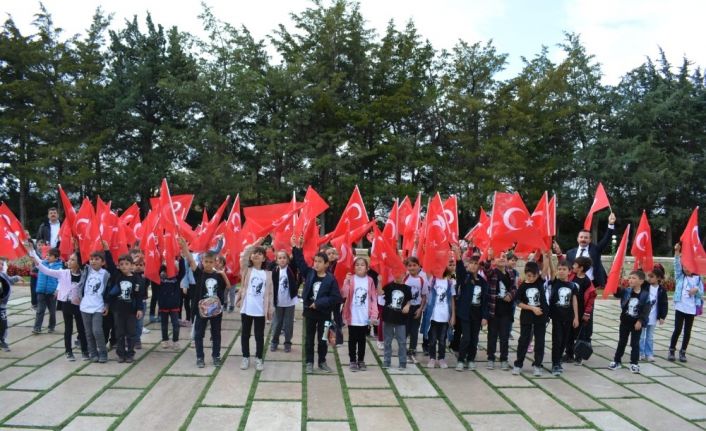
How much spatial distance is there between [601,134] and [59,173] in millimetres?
31595

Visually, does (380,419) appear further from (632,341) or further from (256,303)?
(632,341)

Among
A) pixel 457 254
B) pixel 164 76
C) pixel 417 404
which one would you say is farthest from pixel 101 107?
pixel 417 404

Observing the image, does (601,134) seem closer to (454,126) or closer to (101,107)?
(454,126)

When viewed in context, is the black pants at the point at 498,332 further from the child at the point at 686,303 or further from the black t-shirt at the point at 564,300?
the child at the point at 686,303

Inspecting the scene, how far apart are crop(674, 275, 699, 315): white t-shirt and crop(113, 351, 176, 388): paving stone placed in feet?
26.5

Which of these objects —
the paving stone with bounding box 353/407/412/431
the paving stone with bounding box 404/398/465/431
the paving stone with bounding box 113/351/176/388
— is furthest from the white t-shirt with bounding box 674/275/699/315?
the paving stone with bounding box 113/351/176/388

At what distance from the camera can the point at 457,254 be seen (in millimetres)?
8492

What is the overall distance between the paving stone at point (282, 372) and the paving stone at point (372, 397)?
0.88 meters

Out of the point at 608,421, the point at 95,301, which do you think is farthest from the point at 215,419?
the point at 608,421

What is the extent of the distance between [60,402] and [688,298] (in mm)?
9044

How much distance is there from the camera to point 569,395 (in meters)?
6.35

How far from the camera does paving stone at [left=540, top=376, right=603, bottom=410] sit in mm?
5970

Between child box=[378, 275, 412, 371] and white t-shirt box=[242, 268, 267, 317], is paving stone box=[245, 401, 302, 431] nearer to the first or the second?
white t-shirt box=[242, 268, 267, 317]

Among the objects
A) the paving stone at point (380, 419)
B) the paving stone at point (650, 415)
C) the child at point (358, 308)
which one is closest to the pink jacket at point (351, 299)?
the child at point (358, 308)
